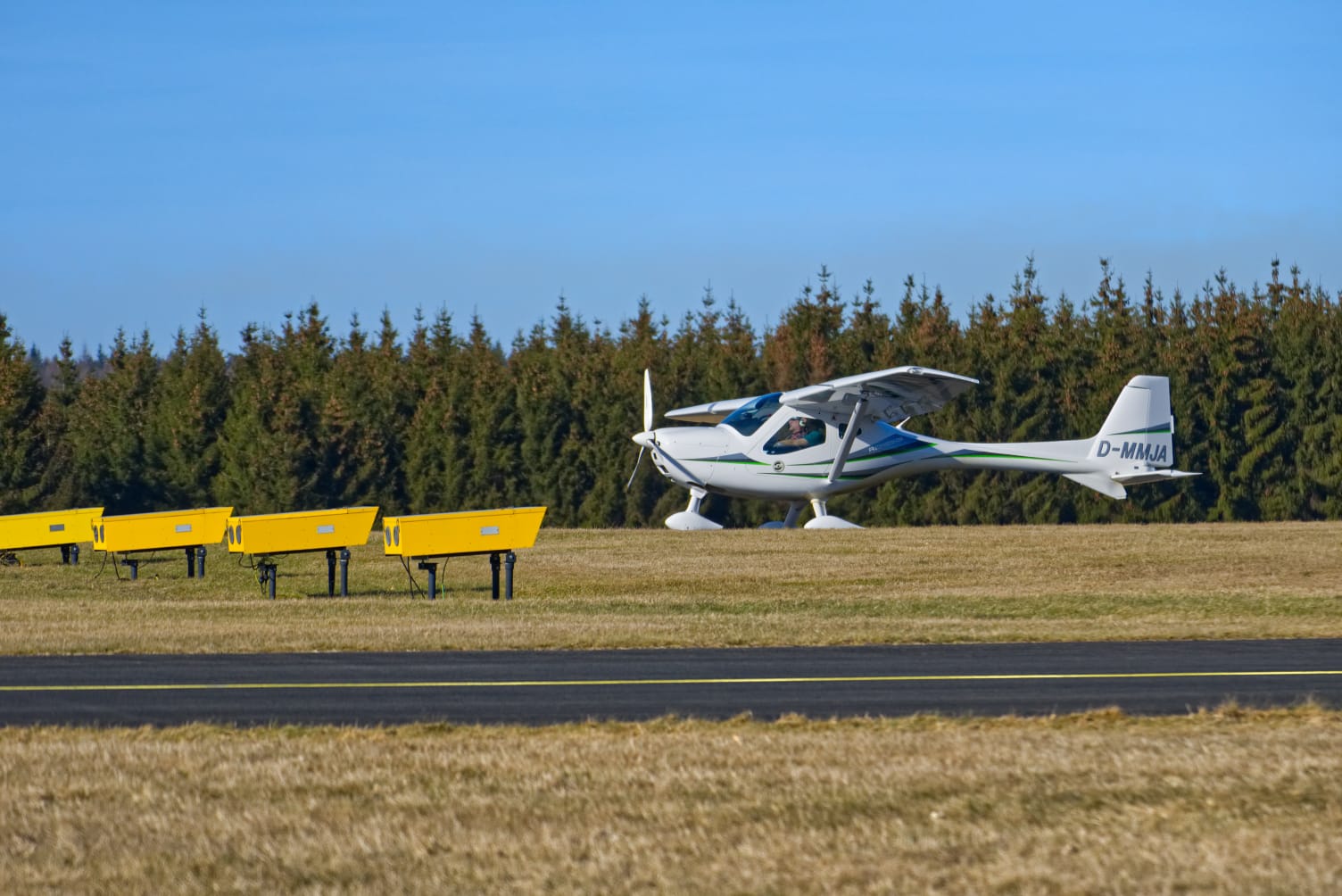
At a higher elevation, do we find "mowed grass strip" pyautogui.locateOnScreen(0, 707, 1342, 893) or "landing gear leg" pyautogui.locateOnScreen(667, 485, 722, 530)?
"landing gear leg" pyautogui.locateOnScreen(667, 485, 722, 530)

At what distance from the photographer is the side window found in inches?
1330

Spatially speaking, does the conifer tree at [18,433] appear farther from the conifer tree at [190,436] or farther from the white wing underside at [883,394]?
the white wing underside at [883,394]

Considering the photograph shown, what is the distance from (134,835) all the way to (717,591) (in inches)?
584

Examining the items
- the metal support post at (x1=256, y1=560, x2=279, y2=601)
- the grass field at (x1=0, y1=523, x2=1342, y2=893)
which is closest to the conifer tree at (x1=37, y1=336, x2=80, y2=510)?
the metal support post at (x1=256, y1=560, x2=279, y2=601)

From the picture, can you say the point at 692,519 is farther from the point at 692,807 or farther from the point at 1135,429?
the point at 692,807

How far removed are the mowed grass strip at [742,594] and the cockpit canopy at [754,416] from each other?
14.7 ft

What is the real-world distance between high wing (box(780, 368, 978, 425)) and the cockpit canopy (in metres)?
0.75

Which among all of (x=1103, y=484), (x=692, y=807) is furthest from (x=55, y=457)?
(x=692, y=807)

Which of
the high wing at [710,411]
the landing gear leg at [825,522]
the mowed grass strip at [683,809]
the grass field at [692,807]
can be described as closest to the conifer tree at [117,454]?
the high wing at [710,411]

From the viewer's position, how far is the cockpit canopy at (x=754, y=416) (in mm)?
34219

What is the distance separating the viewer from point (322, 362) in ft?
167

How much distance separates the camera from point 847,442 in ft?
109

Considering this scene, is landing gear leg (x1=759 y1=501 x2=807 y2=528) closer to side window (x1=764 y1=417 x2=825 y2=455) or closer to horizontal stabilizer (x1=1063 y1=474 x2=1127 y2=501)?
side window (x1=764 y1=417 x2=825 y2=455)

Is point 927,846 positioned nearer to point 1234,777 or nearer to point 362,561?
point 1234,777
